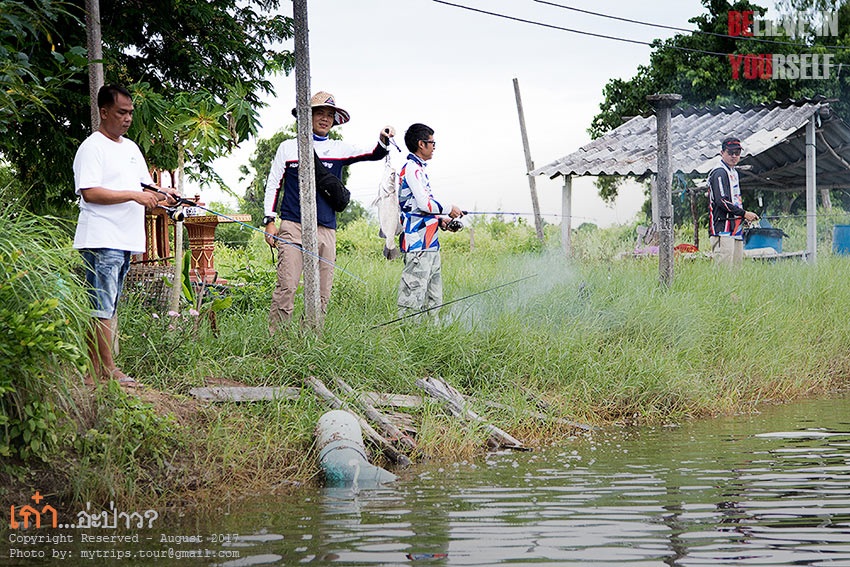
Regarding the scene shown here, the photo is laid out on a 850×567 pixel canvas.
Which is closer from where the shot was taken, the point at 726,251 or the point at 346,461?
the point at 346,461

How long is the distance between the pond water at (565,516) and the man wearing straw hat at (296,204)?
2382 mm

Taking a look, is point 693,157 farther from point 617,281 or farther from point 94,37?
point 94,37

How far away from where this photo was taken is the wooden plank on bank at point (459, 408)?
7.57 metres

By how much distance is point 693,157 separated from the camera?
14594mm

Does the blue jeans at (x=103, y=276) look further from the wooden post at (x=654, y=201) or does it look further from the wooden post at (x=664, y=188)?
the wooden post at (x=654, y=201)

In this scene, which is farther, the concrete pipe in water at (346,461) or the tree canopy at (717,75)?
the tree canopy at (717,75)

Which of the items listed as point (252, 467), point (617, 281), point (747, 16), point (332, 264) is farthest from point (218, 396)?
point (747, 16)

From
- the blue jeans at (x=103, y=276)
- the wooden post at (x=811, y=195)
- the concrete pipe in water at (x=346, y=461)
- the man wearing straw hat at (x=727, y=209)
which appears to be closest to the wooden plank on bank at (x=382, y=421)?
the concrete pipe in water at (x=346, y=461)

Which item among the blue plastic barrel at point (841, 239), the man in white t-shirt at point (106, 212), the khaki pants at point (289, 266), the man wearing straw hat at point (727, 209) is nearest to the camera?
the man in white t-shirt at point (106, 212)

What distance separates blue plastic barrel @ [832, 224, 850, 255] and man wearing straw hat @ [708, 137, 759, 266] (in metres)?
5.32

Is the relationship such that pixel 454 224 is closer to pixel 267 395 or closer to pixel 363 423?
pixel 363 423

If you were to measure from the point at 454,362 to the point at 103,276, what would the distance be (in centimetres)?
323

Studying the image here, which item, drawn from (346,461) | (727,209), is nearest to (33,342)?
(346,461)

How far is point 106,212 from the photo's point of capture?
6.31 m
